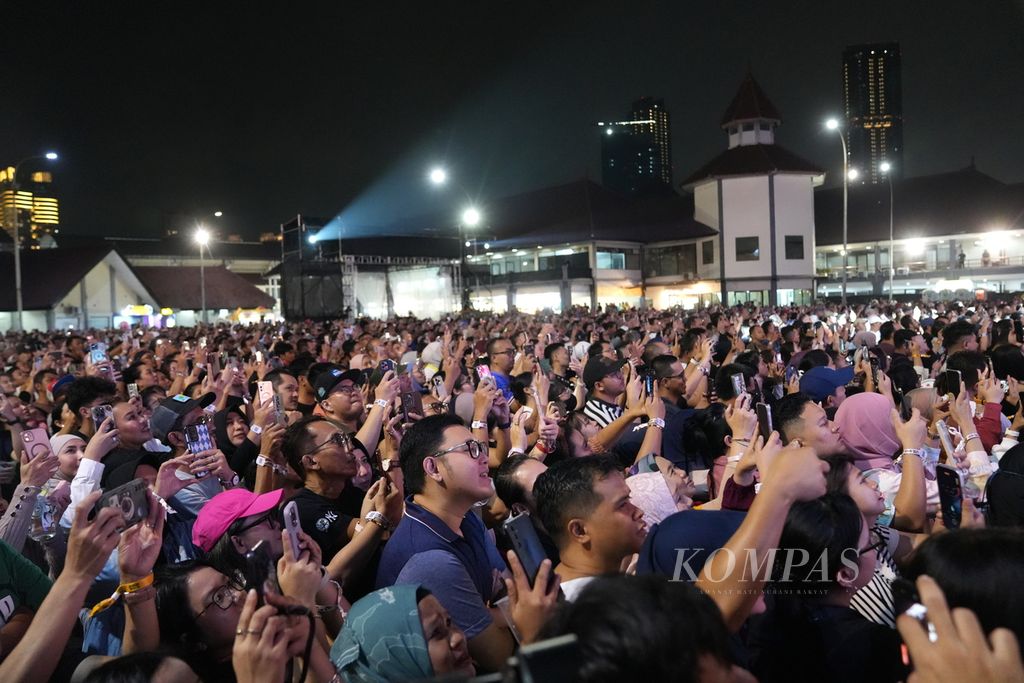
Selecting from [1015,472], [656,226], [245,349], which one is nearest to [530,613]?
[1015,472]

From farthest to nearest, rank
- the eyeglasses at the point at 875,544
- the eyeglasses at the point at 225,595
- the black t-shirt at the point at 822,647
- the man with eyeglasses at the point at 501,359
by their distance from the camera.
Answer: the man with eyeglasses at the point at 501,359 < the eyeglasses at the point at 225,595 < the eyeglasses at the point at 875,544 < the black t-shirt at the point at 822,647

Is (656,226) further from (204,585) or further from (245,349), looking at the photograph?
(204,585)

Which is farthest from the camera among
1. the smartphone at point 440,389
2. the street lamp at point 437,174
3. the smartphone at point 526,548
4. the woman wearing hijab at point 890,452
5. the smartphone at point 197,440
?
the street lamp at point 437,174

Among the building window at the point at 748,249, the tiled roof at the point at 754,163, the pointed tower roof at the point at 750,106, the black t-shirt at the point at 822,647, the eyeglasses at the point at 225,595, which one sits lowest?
the black t-shirt at the point at 822,647

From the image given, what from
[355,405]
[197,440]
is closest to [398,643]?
[197,440]

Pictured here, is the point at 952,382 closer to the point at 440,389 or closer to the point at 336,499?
the point at 440,389

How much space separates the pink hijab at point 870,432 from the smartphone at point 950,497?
42.8 inches

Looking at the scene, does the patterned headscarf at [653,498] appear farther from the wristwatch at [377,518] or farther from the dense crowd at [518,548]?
the wristwatch at [377,518]

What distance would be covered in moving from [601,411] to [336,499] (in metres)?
2.92

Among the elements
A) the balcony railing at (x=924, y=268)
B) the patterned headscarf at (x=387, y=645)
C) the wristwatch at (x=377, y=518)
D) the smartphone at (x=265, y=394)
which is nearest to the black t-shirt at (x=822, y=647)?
the patterned headscarf at (x=387, y=645)

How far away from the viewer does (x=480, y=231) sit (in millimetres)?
53656

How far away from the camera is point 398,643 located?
2.37 metres

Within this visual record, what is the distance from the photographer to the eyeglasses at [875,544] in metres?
2.68

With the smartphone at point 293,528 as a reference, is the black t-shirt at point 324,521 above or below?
below
